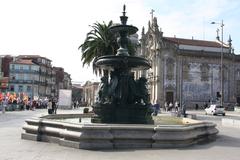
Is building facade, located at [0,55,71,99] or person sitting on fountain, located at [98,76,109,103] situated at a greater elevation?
building facade, located at [0,55,71,99]

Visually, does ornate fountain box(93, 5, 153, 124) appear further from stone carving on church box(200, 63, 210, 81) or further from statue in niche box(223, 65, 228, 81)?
statue in niche box(223, 65, 228, 81)

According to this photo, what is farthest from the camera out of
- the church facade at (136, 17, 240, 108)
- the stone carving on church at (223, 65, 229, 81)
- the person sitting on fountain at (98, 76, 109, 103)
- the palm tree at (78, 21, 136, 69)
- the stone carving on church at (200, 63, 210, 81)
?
the stone carving on church at (223, 65, 229, 81)

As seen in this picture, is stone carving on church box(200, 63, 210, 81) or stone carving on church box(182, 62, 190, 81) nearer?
stone carving on church box(182, 62, 190, 81)

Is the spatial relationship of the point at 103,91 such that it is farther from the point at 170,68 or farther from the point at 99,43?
the point at 170,68

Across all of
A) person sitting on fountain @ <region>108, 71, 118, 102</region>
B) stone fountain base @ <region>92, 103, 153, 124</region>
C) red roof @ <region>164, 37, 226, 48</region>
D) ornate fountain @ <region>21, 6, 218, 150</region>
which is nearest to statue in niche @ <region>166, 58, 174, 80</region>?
red roof @ <region>164, 37, 226, 48</region>

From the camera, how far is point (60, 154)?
11664 mm

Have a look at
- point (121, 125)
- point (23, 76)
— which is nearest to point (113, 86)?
point (121, 125)

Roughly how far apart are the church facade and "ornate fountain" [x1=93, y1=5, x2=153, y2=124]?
71112 mm

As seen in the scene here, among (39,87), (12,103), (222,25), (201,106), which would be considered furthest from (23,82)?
(222,25)

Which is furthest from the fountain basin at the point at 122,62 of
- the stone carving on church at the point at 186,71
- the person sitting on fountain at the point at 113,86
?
the stone carving on church at the point at 186,71

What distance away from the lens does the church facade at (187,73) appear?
9025 centimetres

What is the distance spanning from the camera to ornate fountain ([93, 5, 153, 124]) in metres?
16.9

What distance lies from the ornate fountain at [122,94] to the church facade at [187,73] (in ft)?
233

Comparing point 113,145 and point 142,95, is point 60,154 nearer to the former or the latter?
point 113,145
